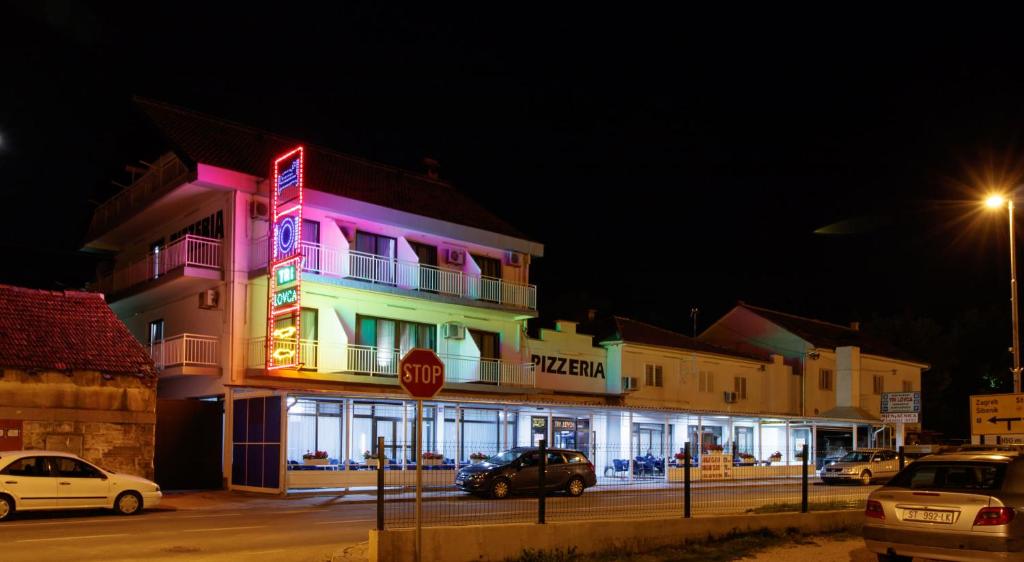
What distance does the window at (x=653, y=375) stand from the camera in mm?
41969

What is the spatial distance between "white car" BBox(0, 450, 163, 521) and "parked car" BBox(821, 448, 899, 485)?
77.3 ft

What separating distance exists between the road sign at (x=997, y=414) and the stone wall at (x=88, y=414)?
1986cm

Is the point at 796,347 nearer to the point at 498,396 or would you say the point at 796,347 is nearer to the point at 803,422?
the point at 803,422

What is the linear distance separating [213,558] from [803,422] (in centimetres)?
3346

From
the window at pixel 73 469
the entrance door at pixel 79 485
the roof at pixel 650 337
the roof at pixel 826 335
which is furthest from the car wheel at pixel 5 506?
→ the roof at pixel 826 335

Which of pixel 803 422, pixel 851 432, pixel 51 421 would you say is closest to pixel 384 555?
pixel 51 421

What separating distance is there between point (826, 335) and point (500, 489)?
115 feet

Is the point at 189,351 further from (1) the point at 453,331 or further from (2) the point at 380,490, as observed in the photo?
(2) the point at 380,490

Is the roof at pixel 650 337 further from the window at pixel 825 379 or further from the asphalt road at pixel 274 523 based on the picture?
the asphalt road at pixel 274 523

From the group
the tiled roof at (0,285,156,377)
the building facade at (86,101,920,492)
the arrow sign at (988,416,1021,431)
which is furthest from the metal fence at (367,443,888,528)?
the tiled roof at (0,285,156,377)

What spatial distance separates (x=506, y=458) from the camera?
26.2 meters

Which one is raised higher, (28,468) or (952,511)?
(952,511)

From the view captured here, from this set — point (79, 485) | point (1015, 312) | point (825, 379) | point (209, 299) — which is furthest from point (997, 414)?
point (825, 379)

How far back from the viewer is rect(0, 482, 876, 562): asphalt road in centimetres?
1405
